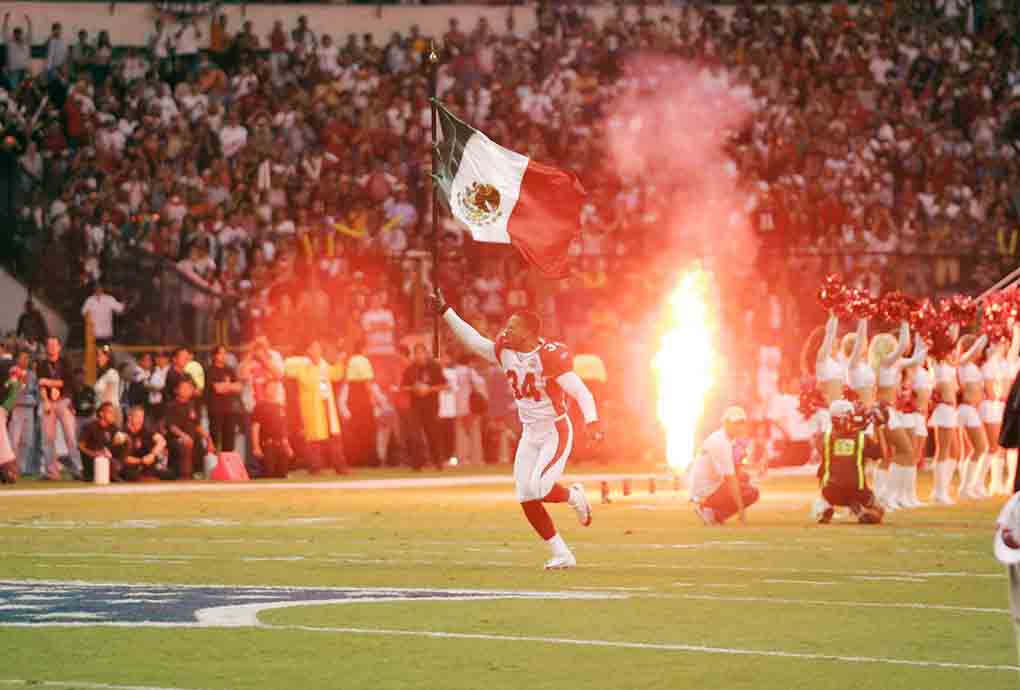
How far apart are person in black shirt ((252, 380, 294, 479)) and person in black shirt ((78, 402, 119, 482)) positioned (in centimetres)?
222

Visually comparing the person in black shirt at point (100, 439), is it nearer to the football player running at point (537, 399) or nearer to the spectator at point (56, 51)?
the spectator at point (56, 51)

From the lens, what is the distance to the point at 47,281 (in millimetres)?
35125

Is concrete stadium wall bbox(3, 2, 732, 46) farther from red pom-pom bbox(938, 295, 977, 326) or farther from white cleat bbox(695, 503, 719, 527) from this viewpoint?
white cleat bbox(695, 503, 719, 527)

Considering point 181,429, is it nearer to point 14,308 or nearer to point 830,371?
point 14,308

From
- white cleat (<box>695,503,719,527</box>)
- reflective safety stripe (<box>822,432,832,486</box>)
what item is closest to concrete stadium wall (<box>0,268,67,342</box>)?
white cleat (<box>695,503,719,527</box>)

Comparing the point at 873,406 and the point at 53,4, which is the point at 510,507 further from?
the point at 53,4

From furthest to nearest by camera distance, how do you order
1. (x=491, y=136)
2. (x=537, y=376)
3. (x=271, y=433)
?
1. (x=491, y=136)
2. (x=271, y=433)
3. (x=537, y=376)

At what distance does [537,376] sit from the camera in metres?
17.5

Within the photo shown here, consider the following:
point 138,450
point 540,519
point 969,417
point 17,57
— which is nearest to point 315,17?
point 17,57

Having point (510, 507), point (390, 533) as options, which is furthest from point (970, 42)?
point (390, 533)

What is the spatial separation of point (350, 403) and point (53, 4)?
11751 mm

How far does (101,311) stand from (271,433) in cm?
359

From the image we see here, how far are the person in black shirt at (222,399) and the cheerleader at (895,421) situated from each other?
37.1ft

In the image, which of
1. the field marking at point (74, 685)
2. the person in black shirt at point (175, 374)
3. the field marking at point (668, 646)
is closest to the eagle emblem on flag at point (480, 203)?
the person in black shirt at point (175, 374)
